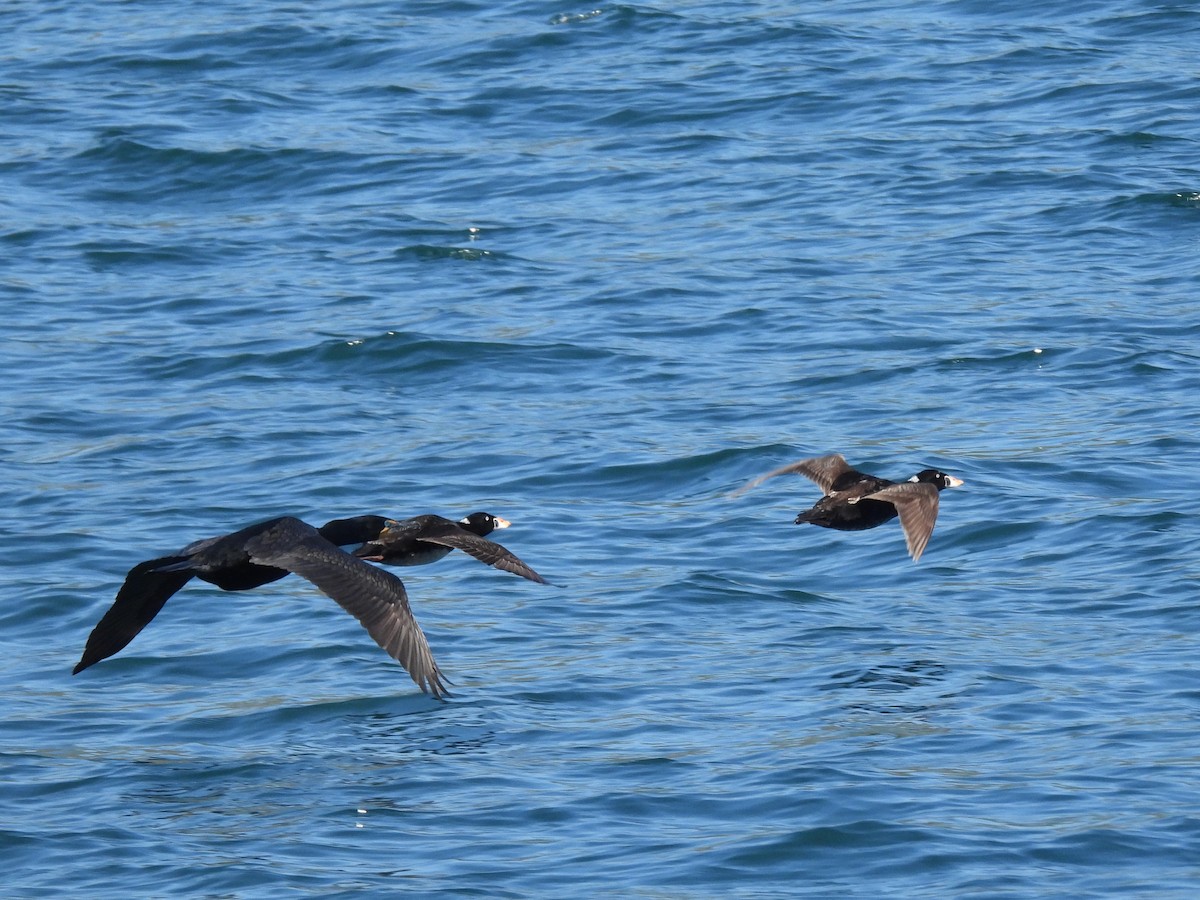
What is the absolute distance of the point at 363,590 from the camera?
9305 millimetres

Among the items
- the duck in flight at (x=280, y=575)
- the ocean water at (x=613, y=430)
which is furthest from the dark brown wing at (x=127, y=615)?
the ocean water at (x=613, y=430)

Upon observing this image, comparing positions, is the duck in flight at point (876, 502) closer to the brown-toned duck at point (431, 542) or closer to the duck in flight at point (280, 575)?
the brown-toned duck at point (431, 542)

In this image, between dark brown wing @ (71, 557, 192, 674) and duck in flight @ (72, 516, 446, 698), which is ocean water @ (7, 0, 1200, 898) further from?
duck in flight @ (72, 516, 446, 698)

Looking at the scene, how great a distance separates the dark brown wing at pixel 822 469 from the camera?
11883 mm

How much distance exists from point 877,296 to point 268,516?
5472 mm

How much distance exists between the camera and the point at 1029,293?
52.0ft

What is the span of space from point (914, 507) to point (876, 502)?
362 mm

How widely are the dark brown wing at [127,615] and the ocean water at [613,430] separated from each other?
1.31ft

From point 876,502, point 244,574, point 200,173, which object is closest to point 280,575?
point 244,574

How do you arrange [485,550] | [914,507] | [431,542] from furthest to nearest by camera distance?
[914,507], [431,542], [485,550]

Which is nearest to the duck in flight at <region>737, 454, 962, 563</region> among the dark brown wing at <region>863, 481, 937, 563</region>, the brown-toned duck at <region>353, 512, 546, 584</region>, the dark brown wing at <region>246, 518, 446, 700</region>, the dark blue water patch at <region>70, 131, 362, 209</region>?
the dark brown wing at <region>863, 481, 937, 563</region>

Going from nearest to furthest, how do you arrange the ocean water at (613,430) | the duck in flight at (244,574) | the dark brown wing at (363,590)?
the ocean water at (613,430)
the dark brown wing at (363,590)
the duck in flight at (244,574)

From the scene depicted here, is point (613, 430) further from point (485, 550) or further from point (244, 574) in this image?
point (244, 574)

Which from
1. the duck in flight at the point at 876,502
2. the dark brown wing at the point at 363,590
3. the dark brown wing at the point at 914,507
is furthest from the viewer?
the duck in flight at the point at 876,502
